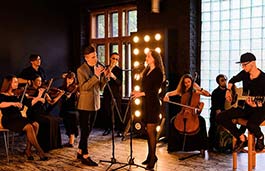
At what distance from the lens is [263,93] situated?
3.88m

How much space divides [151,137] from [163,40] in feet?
6.73

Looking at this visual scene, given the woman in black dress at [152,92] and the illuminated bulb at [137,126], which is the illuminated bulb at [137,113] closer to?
the illuminated bulb at [137,126]

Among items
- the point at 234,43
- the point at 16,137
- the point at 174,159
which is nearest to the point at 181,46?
the point at 234,43

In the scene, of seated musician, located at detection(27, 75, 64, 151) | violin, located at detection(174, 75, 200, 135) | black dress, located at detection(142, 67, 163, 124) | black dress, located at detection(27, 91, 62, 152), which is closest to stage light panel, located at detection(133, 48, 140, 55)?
violin, located at detection(174, 75, 200, 135)

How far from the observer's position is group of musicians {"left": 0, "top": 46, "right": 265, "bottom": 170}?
3.99 metres

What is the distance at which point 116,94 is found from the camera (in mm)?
6129

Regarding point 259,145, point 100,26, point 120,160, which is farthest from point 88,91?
point 100,26

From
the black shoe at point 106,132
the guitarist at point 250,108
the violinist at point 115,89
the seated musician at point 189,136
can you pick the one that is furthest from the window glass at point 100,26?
the guitarist at point 250,108

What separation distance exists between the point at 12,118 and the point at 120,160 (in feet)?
5.06

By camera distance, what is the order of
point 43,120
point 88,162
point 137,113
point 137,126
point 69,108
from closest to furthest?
point 88,162
point 43,120
point 69,108
point 137,113
point 137,126

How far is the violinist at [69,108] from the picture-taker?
18.2 feet

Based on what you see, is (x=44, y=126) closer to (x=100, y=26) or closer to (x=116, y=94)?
(x=116, y=94)

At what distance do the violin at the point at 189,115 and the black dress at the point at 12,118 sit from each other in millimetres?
2094

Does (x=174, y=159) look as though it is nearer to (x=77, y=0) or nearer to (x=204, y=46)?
(x=204, y=46)
